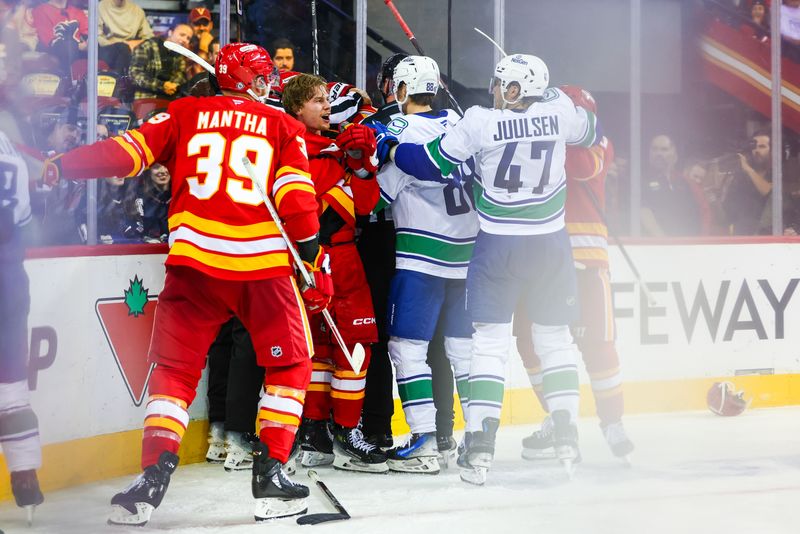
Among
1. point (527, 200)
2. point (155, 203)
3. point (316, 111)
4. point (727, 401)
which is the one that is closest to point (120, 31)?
point (155, 203)

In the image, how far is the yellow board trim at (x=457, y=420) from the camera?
12.2 feet

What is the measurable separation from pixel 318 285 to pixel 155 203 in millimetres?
1505

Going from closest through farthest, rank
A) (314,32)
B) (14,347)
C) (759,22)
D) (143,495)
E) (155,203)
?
(143,495) → (14,347) → (155,203) → (314,32) → (759,22)

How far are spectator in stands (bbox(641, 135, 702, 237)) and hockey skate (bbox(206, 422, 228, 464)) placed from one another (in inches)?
101

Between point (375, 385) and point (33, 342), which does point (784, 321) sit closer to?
point (375, 385)

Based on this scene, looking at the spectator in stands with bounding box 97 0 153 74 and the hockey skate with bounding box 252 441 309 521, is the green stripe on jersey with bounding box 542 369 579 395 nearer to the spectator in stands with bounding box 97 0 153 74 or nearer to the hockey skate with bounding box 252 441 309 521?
the hockey skate with bounding box 252 441 309 521

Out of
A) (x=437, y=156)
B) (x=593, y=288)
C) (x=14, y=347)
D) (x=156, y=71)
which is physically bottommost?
(x=14, y=347)

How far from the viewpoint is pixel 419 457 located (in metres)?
4.02

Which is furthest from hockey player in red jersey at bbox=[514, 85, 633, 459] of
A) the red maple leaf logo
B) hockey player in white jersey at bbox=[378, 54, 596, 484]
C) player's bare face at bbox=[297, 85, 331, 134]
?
the red maple leaf logo

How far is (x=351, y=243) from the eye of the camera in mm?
4039

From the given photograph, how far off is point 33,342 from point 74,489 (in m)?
0.51

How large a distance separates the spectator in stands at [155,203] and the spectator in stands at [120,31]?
0.52 metres

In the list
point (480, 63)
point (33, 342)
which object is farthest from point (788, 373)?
point (33, 342)

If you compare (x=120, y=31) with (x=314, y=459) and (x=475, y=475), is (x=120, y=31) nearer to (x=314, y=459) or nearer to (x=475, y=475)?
(x=314, y=459)
